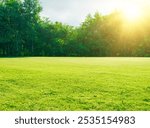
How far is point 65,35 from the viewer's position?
8281 centimetres

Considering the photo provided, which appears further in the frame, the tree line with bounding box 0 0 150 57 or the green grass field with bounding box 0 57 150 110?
the tree line with bounding box 0 0 150 57

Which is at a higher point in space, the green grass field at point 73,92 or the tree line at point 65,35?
the tree line at point 65,35

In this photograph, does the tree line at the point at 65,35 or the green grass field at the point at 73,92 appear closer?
the green grass field at the point at 73,92

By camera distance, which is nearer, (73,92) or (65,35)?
(73,92)

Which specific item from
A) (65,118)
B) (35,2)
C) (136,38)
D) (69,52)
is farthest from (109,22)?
(65,118)

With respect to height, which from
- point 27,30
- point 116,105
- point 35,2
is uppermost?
point 35,2

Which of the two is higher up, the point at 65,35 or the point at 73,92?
the point at 65,35

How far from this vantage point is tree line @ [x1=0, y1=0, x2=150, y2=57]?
241ft

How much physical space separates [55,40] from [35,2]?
10504 millimetres

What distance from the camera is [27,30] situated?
74.3 metres

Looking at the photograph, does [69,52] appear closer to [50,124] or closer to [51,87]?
[51,87]

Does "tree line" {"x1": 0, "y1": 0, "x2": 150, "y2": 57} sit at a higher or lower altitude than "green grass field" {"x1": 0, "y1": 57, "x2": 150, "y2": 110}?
higher

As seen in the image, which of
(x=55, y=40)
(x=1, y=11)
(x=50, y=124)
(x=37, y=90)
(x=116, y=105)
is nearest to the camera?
(x=50, y=124)

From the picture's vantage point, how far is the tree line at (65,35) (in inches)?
2891
